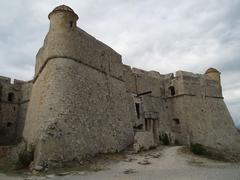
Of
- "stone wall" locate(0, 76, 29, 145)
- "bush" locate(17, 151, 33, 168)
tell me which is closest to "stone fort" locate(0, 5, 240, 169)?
"stone wall" locate(0, 76, 29, 145)

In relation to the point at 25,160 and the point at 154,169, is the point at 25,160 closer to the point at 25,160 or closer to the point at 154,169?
the point at 25,160

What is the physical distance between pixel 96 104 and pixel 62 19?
5618mm

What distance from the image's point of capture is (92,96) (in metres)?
15.4

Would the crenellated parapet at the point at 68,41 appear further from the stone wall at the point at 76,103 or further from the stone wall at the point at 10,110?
the stone wall at the point at 10,110

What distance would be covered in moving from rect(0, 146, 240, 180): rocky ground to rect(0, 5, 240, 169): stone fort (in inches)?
50.6

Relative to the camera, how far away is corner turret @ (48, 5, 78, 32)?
14.9 meters

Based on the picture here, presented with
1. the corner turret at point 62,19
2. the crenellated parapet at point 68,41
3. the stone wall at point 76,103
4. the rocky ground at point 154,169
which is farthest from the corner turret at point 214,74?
the corner turret at point 62,19

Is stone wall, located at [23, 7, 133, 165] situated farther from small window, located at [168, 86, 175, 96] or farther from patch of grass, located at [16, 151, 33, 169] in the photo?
small window, located at [168, 86, 175, 96]

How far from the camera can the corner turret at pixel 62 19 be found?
1487 centimetres

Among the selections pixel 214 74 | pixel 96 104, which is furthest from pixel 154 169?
pixel 214 74

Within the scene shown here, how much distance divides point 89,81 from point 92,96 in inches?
39.7

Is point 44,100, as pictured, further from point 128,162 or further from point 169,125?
point 169,125

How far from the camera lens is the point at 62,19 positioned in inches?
587

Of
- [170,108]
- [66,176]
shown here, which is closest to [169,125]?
[170,108]
